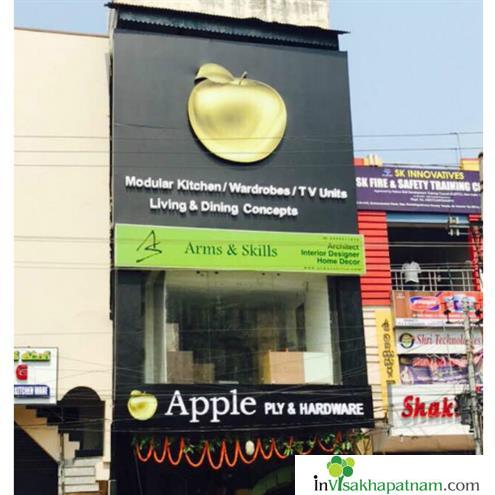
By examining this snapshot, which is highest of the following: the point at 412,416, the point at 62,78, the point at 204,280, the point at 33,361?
the point at 62,78

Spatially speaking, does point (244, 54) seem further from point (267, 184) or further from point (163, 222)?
point (163, 222)

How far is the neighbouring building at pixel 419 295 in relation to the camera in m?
30.0

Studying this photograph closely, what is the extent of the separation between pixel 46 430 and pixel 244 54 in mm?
14816

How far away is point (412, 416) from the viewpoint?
29.8 m

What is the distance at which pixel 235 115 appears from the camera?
30.5 metres

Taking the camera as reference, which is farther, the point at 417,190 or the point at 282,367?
the point at 417,190

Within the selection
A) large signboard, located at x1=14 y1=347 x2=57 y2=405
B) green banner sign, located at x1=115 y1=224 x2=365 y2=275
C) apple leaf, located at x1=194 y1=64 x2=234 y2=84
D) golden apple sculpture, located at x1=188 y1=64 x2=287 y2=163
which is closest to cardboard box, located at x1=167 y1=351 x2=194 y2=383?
green banner sign, located at x1=115 y1=224 x2=365 y2=275

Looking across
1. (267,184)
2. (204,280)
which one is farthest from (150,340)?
(267,184)

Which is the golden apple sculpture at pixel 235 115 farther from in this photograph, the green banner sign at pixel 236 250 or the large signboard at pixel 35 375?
the large signboard at pixel 35 375

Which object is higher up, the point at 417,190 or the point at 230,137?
the point at 230,137

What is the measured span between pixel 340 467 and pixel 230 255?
1407 cm

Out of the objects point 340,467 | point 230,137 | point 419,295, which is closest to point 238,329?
point 230,137

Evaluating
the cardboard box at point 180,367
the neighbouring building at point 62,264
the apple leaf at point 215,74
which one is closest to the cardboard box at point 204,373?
the cardboard box at point 180,367

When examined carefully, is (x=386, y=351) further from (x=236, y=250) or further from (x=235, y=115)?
(x=235, y=115)
